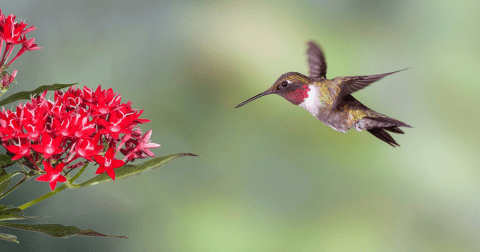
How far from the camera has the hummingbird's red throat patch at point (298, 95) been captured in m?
1.34

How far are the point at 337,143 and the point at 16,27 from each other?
2.59 metres

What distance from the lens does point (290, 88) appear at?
4.40ft

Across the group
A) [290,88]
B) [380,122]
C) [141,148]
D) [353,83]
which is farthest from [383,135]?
[141,148]

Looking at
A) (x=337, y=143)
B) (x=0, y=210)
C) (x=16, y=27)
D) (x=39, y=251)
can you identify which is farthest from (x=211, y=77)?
(x=0, y=210)

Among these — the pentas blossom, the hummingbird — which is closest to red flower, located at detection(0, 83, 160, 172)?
the pentas blossom

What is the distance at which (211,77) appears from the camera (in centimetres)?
329

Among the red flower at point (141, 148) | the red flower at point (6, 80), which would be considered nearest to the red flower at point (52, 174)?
the red flower at point (141, 148)

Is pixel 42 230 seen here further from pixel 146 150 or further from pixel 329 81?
pixel 329 81

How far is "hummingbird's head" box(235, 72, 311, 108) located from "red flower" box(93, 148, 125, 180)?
2.10ft

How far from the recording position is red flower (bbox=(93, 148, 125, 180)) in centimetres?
72

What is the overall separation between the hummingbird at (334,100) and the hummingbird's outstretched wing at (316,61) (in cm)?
1

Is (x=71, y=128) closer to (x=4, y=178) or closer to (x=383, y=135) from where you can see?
(x=4, y=178)

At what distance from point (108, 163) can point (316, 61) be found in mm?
1046

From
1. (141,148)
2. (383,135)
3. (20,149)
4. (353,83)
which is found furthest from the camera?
(383,135)
